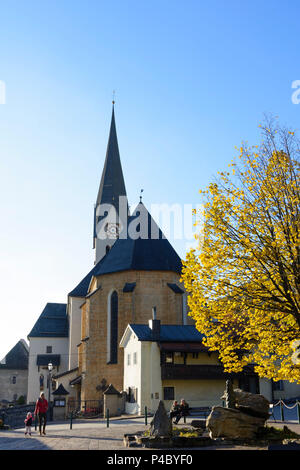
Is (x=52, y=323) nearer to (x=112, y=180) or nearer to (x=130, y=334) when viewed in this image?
(x=112, y=180)

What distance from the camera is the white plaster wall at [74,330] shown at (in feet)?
174

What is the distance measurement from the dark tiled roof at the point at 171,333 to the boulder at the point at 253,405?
15813 mm

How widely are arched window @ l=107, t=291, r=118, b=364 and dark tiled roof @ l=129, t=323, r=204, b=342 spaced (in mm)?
7590

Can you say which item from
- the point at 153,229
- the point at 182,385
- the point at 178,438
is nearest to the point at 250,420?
the point at 178,438

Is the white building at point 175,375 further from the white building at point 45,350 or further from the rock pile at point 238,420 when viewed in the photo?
the white building at point 45,350

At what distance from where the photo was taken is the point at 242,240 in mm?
15055

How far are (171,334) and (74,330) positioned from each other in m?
24.3

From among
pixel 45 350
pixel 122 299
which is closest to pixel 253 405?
pixel 122 299

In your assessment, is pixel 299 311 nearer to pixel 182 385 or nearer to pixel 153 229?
pixel 182 385

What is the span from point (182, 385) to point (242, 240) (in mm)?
17913

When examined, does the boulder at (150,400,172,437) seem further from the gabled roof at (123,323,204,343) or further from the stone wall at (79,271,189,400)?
→ the stone wall at (79,271,189,400)

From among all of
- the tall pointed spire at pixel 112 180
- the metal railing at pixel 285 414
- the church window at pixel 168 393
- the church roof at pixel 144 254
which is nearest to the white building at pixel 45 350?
the tall pointed spire at pixel 112 180

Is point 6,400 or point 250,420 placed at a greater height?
point 250,420

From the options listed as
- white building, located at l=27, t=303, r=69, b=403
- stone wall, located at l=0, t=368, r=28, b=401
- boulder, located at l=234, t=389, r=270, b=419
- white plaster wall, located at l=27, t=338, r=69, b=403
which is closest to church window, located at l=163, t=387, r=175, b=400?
boulder, located at l=234, t=389, r=270, b=419
